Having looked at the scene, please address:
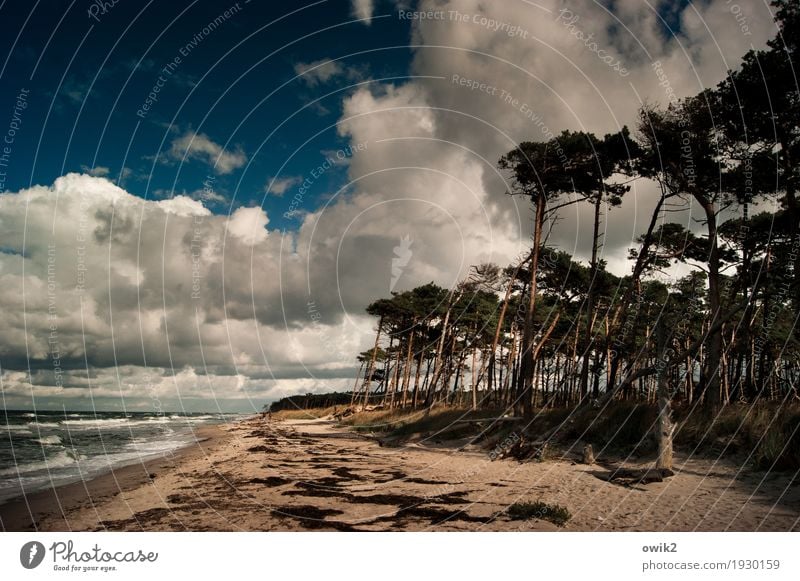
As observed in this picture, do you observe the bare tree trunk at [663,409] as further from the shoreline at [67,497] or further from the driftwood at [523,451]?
the shoreline at [67,497]

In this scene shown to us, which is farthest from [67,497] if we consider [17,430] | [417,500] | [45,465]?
[17,430]

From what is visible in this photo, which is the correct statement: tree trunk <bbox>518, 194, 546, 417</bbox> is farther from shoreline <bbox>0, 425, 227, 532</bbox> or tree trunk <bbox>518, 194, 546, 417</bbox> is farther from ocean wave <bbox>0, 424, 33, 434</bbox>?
ocean wave <bbox>0, 424, 33, 434</bbox>

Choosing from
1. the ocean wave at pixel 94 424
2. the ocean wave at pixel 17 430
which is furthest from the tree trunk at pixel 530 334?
the ocean wave at pixel 94 424

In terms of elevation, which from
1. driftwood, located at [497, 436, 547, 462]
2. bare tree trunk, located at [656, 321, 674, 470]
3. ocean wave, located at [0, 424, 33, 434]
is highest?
bare tree trunk, located at [656, 321, 674, 470]

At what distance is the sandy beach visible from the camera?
7590mm

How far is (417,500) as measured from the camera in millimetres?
9359

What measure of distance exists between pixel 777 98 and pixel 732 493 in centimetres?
1003

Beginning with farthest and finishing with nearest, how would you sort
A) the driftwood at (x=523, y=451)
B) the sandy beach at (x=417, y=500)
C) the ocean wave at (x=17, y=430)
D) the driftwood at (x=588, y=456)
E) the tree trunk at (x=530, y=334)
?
the ocean wave at (x=17, y=430), the tree trunk at (x=530, y=334), the driftwood at (x=523, y=451), the driftwood at (x=588, y=456), the sandy beach at (x=417, y=500)

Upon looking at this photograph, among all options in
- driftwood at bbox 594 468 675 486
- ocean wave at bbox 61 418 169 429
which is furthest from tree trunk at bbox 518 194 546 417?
ocean wave at bbox 61 418 169 429

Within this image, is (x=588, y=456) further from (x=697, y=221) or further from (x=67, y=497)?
(x=67, y=497)

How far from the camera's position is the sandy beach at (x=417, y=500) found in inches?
299
